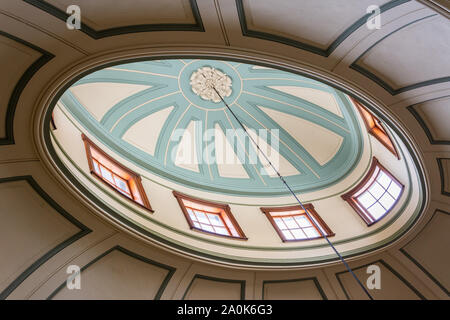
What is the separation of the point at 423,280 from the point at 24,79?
27.9 feet

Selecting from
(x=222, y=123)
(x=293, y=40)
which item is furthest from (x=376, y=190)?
(x=293, y=40)

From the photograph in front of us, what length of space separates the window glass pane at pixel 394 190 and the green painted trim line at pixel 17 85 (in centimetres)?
725

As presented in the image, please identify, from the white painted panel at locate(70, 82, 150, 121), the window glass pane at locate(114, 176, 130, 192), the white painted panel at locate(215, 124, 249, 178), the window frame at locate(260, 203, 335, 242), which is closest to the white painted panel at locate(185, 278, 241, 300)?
the window frame at locate(260, 203, 335, 242)

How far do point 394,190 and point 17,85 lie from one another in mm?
7680

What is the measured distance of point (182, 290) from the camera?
294 inches

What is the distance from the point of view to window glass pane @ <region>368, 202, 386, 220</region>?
7952mm

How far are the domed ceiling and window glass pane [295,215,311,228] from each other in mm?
1083

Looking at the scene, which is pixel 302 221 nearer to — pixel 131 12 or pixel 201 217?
Result: pixel 201 217

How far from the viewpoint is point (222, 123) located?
452 inches

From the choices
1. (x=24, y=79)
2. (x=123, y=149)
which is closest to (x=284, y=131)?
(x=123, y=149)

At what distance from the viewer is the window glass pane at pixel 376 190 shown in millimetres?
8234

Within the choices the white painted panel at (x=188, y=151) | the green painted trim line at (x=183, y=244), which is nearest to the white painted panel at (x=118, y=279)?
the green painted trim line at (x=183, y=244)

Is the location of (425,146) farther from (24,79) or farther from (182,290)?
(24,79)

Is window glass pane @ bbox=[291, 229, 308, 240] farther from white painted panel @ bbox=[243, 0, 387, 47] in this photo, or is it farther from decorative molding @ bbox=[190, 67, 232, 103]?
white painted panel @ bbox=[243, 0, 387, 47]
